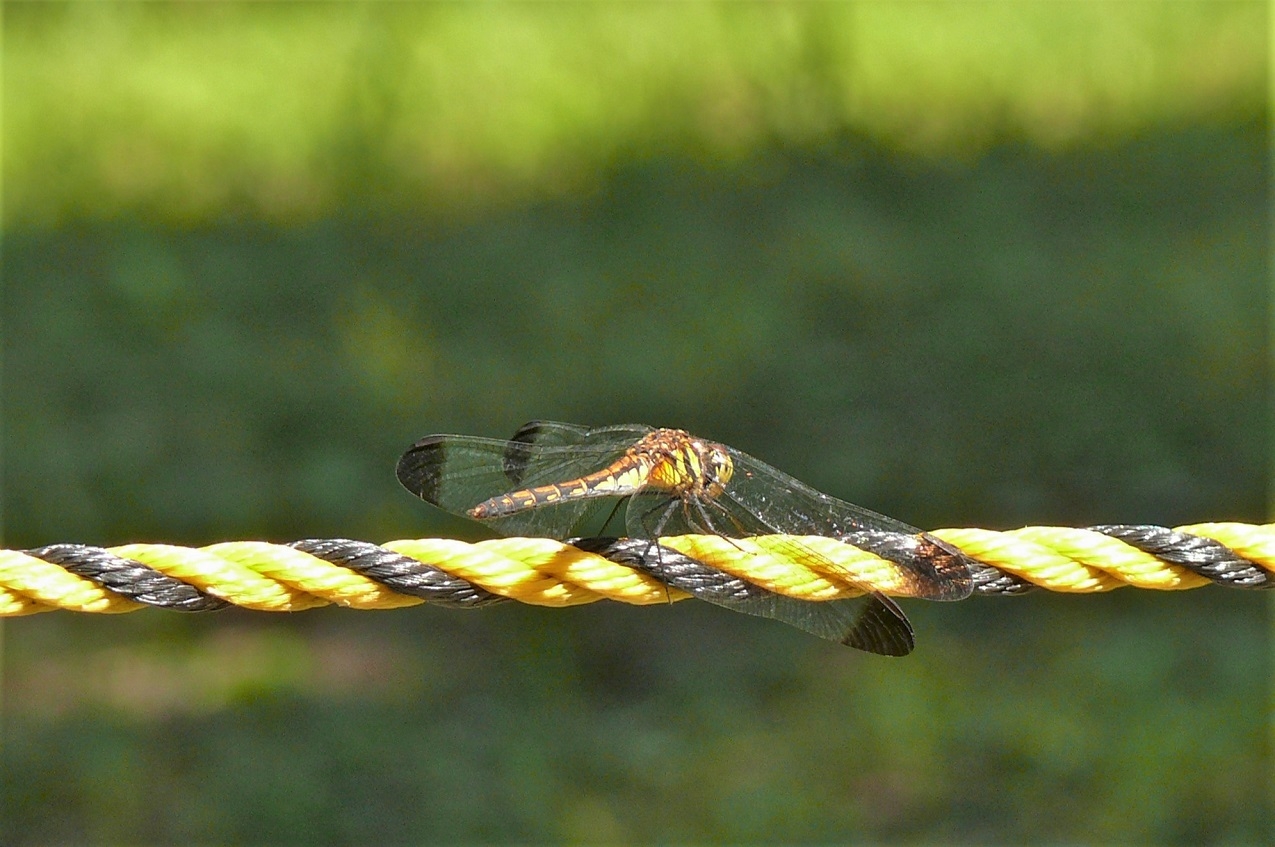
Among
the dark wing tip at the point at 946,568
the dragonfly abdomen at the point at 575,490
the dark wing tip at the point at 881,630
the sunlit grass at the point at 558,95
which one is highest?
the sunlit grass at the point at 558,95

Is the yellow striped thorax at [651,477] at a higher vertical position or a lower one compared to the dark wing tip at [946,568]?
higher

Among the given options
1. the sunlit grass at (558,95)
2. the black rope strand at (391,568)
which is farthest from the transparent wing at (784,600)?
the sunlit grass at (558,95)

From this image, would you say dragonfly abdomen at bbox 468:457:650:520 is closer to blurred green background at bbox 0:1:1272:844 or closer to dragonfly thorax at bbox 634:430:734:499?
dragonfly thorax at bbox 634:430:734:499

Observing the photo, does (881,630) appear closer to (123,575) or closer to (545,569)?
(545,569)

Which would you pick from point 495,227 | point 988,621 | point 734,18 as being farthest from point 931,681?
point 734,18

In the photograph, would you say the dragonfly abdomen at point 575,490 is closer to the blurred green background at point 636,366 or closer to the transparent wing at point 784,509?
the transparent wing at point 784,509

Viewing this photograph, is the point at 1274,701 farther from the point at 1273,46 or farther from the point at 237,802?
the point at 1273,46
